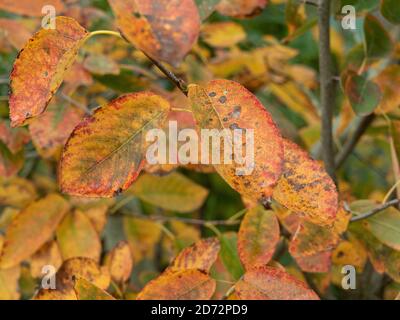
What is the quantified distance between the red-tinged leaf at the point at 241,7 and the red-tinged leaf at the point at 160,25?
0.42 metres

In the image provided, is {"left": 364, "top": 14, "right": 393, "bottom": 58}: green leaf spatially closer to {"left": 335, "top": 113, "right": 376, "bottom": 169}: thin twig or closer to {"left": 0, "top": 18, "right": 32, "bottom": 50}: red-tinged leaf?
{"left": 335, "top": 113, "right": 376, "bottom": 169}: thin twig

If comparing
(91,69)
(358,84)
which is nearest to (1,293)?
(91,69)

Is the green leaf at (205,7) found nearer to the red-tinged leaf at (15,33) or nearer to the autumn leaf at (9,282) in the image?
the red-tinged leaf at (15,33)

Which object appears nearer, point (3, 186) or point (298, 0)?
point (298, 0)

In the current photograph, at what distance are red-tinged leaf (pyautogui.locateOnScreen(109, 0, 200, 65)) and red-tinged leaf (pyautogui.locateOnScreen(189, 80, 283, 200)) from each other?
4.4 inches

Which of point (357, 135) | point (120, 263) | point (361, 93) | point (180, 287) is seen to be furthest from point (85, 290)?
point (357, 135)

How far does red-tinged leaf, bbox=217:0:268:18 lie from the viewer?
922 mm

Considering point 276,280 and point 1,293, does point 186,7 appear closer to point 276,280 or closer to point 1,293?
point 276,280

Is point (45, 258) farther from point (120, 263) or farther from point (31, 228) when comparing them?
point (120, 263)

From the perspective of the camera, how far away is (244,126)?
1.92 ft

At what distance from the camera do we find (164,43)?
48cm

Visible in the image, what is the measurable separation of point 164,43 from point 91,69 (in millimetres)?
507

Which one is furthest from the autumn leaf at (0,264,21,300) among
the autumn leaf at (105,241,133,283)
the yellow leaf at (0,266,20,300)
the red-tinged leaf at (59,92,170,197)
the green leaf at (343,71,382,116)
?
the green leaf at (343,71,382,116)

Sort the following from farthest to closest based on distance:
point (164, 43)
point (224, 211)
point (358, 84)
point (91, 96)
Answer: point (224, 211)
point (91, 96)
point (358, 84)
point (164, 43)
